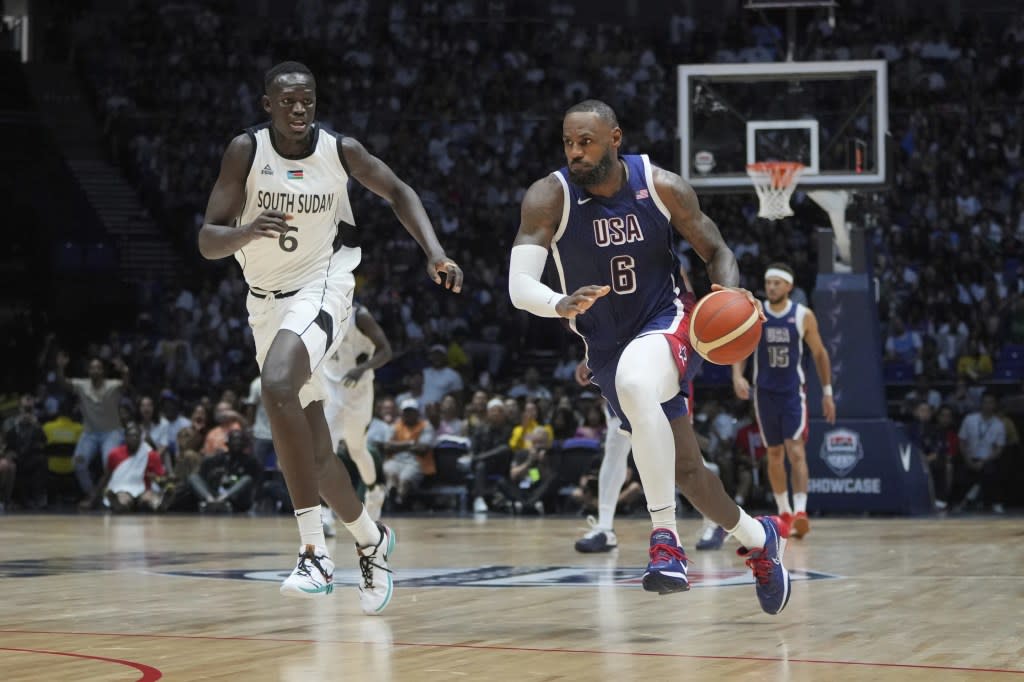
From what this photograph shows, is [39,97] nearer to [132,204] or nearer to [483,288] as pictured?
[132,204]

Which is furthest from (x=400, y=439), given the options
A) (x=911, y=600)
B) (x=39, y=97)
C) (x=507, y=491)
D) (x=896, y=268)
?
(x=39, y=97)

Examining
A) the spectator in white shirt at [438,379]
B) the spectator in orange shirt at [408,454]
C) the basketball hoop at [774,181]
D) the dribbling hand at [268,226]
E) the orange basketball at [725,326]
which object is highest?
the basketball hoop at [774,181]

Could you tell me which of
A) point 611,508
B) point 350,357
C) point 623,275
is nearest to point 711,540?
point 611,508

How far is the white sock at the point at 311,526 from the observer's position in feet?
20.0

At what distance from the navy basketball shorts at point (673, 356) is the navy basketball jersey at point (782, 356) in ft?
17.7

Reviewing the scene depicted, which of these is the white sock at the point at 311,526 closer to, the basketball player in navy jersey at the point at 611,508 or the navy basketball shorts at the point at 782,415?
the basketball player in navy jersey at the point at 611,508

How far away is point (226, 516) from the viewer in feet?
51.5

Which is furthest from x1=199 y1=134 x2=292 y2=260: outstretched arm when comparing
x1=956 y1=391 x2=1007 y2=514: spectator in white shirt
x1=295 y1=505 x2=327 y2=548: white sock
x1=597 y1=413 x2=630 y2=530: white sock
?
x1=956 y1=391 x2=1007 y2=514: spectator in white shirt

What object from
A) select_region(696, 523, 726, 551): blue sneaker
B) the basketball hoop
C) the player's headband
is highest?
the basketball hoop

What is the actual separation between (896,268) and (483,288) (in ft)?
19.0

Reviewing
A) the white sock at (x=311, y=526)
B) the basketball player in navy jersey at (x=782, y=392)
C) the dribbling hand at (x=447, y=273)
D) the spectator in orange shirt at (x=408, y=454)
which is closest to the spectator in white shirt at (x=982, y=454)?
the basketball player in navy jersey at (x=782, y=392)

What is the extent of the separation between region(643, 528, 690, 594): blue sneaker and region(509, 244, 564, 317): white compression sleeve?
94cm

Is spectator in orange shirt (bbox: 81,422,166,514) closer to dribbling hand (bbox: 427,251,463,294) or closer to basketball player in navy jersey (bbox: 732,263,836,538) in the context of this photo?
basketball player in navy jersey (bbox: 732,263,836,538)

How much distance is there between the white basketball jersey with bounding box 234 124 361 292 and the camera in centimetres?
645
